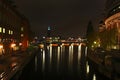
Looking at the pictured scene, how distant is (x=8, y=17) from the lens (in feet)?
239

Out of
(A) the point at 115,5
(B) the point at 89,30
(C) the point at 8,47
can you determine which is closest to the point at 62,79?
(C) the point at 8,47

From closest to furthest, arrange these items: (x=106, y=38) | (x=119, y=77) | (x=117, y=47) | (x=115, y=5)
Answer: (x=119, y=77) < (x=117, y=47) < (x=106, y=38) < (x=115, y=5)

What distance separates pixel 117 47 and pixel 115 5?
24.6 metres

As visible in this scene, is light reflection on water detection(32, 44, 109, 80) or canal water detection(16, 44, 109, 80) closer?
canal water detection(16, 44, 109, 80)

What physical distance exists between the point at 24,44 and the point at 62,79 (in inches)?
2518

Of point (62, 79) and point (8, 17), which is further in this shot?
point (8, 17)

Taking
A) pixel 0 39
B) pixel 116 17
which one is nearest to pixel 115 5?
pixel 116 17

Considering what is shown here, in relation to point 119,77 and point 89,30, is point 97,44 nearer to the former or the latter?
point 89,30

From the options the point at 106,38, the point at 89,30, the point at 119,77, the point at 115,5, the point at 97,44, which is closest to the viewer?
the point at 119,77

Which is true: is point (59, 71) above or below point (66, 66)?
below

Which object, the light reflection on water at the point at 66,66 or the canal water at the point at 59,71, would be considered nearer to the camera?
the canal water at the point at 59,71

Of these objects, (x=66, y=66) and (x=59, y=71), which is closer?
(x=59, y=71)

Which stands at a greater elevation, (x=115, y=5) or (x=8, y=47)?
(x=115, y=5)

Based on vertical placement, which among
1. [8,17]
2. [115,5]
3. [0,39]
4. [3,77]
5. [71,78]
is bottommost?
[71,78]
